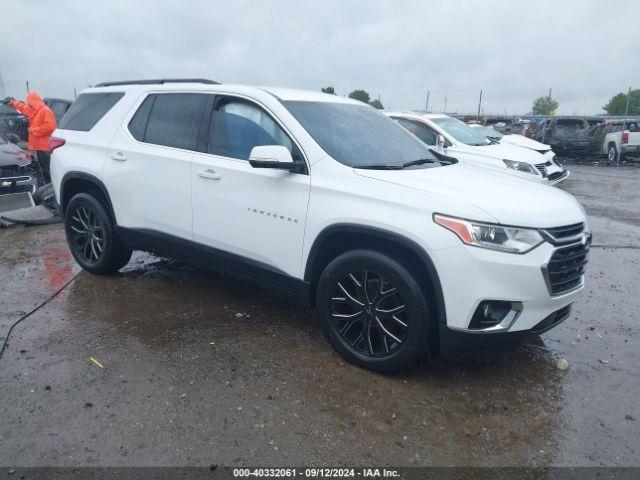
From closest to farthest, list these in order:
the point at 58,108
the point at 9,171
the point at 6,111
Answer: the point at 9,171, the point at 58,108, the point at 6,111

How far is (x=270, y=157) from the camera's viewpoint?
3.66 meters

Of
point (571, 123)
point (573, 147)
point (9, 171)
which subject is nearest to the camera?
point (9, 171)

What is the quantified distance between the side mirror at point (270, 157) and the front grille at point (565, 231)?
5.66 ft

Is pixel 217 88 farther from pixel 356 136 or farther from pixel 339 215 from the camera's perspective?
pixel 339 215

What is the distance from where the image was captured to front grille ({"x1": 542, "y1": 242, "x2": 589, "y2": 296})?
329 centimetres

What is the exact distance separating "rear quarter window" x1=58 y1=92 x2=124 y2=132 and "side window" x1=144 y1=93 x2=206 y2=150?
0.65m

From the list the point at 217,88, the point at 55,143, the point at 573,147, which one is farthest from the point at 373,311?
the point at 573,147

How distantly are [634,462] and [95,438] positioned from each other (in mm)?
2824

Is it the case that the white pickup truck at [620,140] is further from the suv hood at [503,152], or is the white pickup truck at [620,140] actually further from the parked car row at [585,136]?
the suv hood at [503,152]

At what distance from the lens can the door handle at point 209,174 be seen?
422 cm

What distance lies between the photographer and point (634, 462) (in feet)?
9.29

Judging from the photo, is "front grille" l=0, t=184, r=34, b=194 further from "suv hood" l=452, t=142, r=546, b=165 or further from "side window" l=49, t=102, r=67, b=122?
"side window" l=49, t=102, r=67, b=122

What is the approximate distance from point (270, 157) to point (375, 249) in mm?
933

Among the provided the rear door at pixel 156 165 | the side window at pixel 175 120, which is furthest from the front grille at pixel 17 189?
the side window at pixel 175 120
